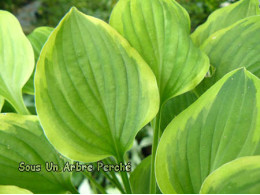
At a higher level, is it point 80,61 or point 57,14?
point 80,61

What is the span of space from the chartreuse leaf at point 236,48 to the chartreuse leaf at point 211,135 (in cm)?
8

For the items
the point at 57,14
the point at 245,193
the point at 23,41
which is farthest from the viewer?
the point at 57,14

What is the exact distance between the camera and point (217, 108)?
27 centimetres

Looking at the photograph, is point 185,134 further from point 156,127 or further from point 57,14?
point 57,14

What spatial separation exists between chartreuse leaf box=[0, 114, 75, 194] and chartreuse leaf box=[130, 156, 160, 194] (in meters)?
0.11

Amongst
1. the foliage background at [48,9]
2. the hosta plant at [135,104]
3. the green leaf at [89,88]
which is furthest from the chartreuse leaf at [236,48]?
the foliage background at [48,9]

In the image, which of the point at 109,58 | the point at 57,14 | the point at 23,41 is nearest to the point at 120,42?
the point at 109,58

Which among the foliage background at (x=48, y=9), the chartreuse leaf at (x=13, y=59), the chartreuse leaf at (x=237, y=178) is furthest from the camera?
the foliage background at (x=48, y=9)

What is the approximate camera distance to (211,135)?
0.27 meters

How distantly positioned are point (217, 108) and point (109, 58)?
0.35 feet

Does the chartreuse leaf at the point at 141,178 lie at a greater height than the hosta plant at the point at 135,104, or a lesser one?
lesser

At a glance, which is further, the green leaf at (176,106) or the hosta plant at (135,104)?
the green leaf at (176,106)

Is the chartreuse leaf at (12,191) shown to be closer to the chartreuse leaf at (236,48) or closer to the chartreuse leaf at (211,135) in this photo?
the chartreuse leaf at (211,135)

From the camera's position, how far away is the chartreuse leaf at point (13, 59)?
0.35m
